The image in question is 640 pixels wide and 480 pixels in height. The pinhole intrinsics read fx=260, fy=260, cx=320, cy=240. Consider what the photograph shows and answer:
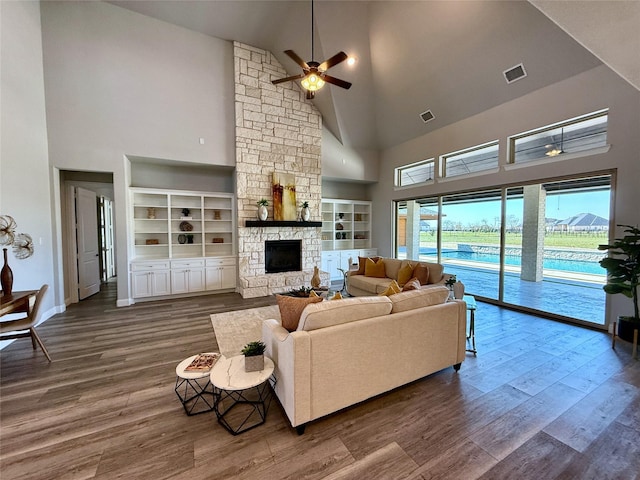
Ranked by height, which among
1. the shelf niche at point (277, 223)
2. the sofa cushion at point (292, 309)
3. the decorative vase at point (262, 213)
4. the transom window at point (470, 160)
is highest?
the transom window at point (470, 160)

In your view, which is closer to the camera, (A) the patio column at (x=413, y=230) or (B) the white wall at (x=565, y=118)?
(B) the white wall at (x=565, y=118)

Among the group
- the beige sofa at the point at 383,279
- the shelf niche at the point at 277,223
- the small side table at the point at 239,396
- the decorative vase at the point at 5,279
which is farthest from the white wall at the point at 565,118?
the decorative vase at the point at 5,279

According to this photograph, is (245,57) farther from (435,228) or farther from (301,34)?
(435,228)

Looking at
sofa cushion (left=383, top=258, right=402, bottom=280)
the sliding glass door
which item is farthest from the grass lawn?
sofa cushion (left=383, top=258, right=402, bottom=280)

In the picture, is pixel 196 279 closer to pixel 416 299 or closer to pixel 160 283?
pixel 160 283

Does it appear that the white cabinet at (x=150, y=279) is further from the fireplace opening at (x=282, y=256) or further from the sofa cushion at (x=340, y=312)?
the sofa cushion at (x=340, y=312)

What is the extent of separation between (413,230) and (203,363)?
20.0ft

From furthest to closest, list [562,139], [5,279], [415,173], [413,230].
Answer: [413,230] < [415,173] < [562,139] < [5,279]

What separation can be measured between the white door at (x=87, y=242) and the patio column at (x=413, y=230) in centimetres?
758

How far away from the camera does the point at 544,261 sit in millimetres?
4590

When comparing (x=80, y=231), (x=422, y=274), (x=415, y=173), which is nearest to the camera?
Result: (x=422, y=274)

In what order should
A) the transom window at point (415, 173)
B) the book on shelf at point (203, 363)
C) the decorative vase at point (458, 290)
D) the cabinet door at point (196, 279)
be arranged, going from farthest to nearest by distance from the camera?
the transom window at point (415, 173)
the cabinet door at point (196, 279)
the decorative vase at point (458, 290)
the book on shelf at point (203, 363)

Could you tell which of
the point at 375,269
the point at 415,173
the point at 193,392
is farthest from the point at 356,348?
the point at 415,173

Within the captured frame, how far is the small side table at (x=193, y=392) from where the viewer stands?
6.63 ft
